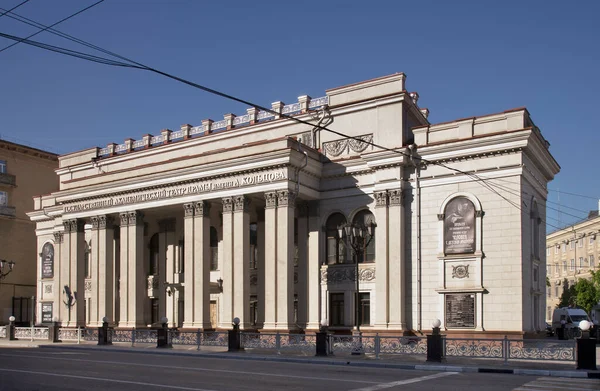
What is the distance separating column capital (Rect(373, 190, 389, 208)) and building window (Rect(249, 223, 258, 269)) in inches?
349

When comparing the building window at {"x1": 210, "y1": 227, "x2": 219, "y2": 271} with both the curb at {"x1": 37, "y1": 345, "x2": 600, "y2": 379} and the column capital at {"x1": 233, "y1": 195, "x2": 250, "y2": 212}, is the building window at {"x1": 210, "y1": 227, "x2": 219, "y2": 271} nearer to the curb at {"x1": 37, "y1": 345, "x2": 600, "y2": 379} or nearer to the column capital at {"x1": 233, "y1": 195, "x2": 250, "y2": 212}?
the column capital at {"x1": 233, "y1": 195, "x2": 250, "y2": 212}

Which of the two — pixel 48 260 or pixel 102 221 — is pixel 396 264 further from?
pixel 48 260

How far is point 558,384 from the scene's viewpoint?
56.9 ft

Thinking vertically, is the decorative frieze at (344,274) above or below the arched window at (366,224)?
below

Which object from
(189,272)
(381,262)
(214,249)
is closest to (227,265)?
(189,272)

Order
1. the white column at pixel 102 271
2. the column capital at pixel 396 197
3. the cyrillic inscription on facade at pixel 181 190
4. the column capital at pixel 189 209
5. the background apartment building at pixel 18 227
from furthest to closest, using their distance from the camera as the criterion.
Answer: the background apartment building at pixel 18 227
the white column at pixel 102 271
the column capital at pixel 189 209
the cyrillic inscription on facade at pixel 181 190
the column capital at pixel 396 197

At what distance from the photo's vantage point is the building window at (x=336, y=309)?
36031 millimetres

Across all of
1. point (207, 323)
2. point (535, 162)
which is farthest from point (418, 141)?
point (207, 323)

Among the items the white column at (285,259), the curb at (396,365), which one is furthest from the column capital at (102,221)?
the white column at (285,259)

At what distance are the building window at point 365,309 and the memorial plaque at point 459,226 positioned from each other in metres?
5.41

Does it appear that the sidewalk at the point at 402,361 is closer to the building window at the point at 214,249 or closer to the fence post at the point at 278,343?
the fence post at the point at 278,343

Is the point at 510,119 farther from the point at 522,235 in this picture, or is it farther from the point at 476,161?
the point at 522,235

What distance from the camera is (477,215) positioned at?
104 feet

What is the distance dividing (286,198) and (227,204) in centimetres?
392
